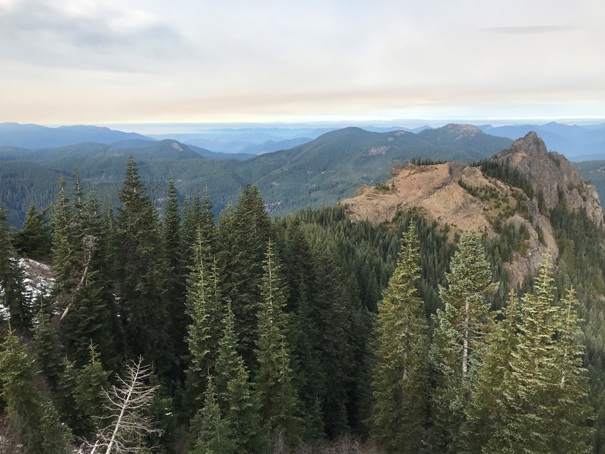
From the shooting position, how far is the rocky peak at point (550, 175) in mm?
155750

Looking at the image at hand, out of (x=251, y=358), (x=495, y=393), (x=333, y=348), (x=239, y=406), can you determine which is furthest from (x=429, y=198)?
(x=239, y=406)

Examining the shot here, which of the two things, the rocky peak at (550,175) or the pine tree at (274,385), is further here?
the rocky peak at (550,175)

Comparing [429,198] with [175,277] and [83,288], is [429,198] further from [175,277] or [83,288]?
[83,288]

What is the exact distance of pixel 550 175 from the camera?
16025 cm

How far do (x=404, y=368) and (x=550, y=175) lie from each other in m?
164

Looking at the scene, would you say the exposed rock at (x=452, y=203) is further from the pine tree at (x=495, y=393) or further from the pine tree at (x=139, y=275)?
the pine tree at (x=495, y=393)

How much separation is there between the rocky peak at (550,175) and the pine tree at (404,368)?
14901 cm

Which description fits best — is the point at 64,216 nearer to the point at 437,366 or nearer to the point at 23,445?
the point at 23,445

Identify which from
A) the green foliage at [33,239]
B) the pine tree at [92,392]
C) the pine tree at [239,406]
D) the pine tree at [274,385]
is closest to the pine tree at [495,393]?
the pine tree at [274,385]

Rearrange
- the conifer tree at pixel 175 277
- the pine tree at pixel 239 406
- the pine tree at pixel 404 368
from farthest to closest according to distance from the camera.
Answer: the conifer tree at pixel 175 277, the pine tree at pixel 404 368, the pine tree at pixel 239 406

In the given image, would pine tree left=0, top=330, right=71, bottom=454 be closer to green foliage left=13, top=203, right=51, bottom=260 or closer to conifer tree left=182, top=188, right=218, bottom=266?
conifer tree left=182, top=188, right=218, bottom=266

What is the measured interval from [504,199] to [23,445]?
127 m

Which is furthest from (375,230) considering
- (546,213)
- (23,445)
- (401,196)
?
(23,445)

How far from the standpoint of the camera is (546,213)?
146 meters
